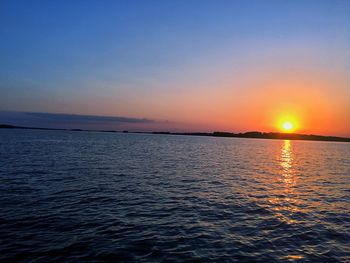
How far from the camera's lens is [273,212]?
20.9 metres

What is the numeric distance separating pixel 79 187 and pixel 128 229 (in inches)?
504

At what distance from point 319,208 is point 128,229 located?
52.6 ft

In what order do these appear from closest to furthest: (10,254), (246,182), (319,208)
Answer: (10,254) < (319,208) < (246,182)

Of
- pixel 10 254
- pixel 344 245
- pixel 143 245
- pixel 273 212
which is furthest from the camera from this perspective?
pixel 273 212

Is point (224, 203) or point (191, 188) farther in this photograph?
point (191, 188)

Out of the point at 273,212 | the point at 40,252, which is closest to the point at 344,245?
the point at 273,212

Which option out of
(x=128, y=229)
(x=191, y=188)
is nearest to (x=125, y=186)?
(x=191, y=188)

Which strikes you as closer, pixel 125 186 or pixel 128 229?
pixel 128 229

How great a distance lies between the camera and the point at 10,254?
12.1 m

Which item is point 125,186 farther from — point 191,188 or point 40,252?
point 40,252

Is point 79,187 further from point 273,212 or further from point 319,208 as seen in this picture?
point 319,208

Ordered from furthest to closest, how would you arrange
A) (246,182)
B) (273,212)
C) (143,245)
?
(246,182)
(273,212)
(143,245)

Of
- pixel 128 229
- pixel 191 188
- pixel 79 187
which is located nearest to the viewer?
pixel 128 229

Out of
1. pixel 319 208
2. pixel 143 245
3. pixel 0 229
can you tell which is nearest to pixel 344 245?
pixel 319 208
